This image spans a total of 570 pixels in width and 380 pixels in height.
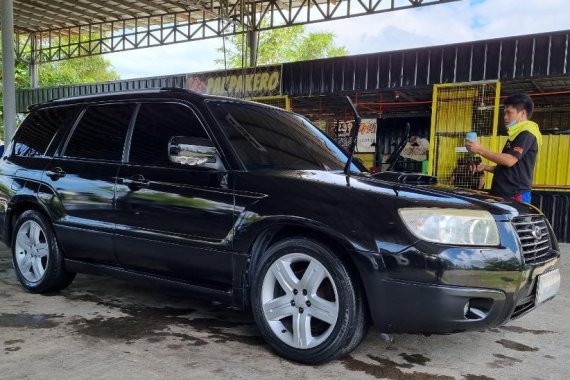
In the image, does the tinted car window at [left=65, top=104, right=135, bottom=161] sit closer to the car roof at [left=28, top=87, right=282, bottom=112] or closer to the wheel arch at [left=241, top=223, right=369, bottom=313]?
the car roof at [left=28, top=87, right=282, bottom=112]

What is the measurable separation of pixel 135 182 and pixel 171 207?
1.34ft

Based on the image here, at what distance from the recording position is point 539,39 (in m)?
8.59

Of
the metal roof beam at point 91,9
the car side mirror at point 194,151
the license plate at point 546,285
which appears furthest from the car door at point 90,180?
the metal roof beam at point 91,9

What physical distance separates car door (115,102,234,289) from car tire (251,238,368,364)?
12.3 inches

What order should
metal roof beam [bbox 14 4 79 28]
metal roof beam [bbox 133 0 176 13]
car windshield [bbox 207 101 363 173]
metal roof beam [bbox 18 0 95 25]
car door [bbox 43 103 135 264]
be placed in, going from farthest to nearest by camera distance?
metal roof beam [bbox 14 4 79 28], metal roof beam [bbox 18 0 95 25], metal roof beam [bbox 133 0 176 13], car door [bbox 43 103 135 264], car windshield [bbox 207 101 363 173]

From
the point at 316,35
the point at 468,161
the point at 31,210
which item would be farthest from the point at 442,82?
the point at 316,35

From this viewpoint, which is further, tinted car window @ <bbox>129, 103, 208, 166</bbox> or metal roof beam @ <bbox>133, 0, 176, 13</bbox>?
metal roof beam @ <bbox>133, 0, 176, 13</bbox>

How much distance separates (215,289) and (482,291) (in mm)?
1599

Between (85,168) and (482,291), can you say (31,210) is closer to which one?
(85,168)

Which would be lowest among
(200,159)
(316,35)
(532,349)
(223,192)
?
(532,349)

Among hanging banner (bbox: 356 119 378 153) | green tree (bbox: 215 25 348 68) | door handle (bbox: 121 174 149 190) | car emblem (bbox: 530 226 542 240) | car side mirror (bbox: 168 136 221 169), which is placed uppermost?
green tree (bbox: 215 25 348 68)

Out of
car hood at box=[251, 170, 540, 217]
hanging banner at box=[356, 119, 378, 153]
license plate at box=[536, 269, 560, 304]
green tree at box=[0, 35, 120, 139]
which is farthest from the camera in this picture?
green tree at box=[0, 35, 120, 139]

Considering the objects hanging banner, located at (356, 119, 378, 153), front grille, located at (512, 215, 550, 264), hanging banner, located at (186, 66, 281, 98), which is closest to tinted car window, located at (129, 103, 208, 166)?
front grille, located at (512, 215, 550, 264)

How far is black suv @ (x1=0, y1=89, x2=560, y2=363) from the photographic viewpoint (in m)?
2.56
